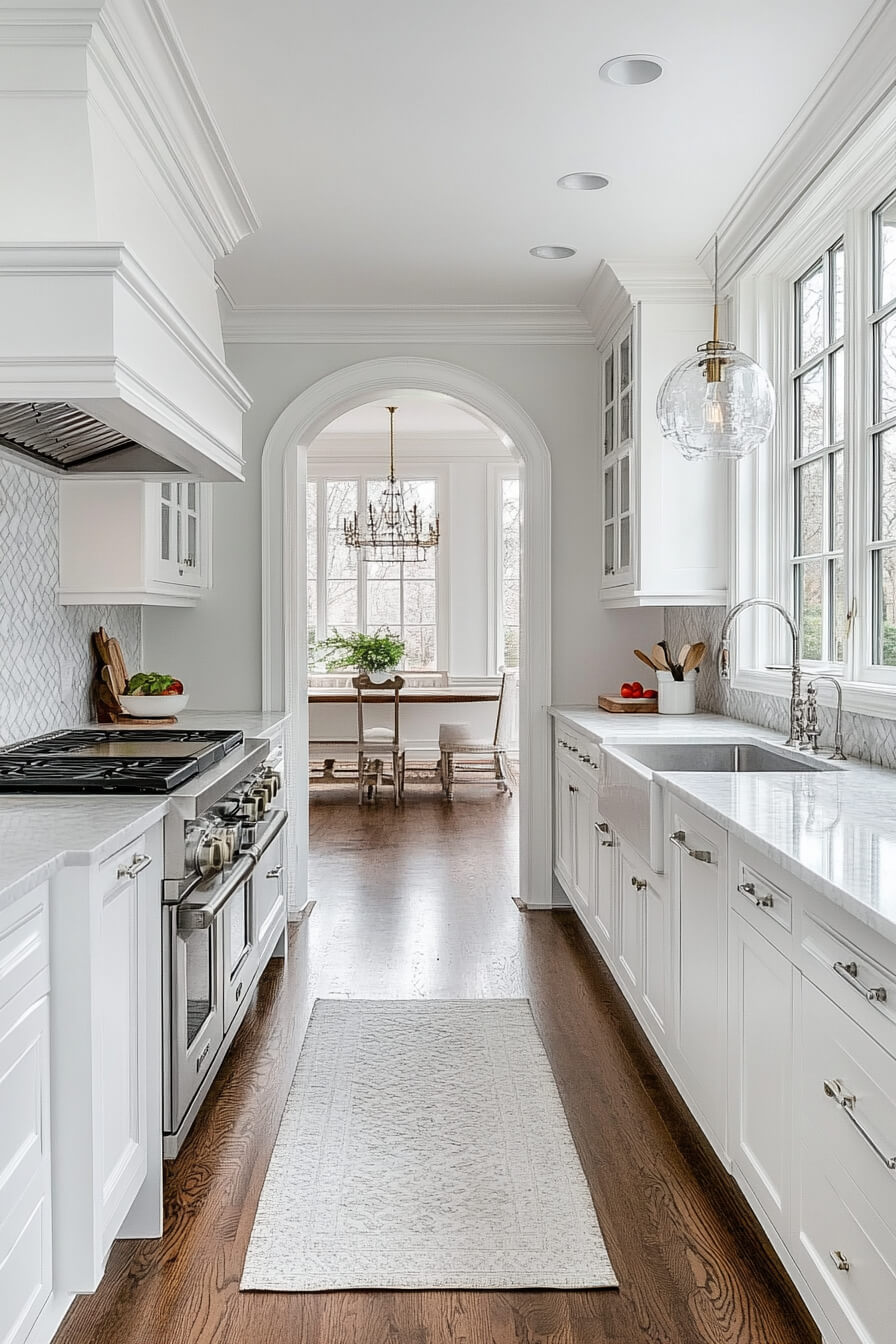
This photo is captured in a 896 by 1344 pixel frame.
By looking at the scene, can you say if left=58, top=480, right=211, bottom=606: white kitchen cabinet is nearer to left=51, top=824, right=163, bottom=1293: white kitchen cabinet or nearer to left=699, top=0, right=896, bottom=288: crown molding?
left=51, top=824, right=163, bottom=1293: white kitchen cabinet

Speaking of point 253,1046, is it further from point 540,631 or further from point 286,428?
point 286,428

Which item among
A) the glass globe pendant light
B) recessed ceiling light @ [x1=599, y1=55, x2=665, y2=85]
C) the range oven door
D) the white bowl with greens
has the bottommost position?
the range oven door

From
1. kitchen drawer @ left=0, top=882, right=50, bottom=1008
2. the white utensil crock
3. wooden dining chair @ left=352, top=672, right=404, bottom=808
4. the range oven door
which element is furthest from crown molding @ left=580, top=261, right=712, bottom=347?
wooden dining chair @ left=352, top=672, right=404, bottom=808

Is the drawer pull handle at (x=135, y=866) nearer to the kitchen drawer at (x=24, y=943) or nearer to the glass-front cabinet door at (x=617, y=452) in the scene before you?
the kitchen drawer at (x=24, y=943)

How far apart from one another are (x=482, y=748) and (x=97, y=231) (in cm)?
614

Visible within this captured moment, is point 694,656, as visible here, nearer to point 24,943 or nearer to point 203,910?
point 203,910

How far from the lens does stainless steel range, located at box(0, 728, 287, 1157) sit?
247 centimetres

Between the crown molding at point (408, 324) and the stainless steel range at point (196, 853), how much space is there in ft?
6.86

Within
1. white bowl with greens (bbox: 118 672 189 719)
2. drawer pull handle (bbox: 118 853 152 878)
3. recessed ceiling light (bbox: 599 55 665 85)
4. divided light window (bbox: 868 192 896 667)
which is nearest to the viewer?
drawer pull handle (bbox: 118 853 152 878)

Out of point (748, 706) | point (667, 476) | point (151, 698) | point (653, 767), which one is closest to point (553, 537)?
point (667, 476)

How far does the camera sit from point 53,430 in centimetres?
292

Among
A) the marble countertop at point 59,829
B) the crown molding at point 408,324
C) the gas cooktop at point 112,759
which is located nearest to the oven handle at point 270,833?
the gas cooktop at point 112,759

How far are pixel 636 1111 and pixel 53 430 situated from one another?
7.88 feet

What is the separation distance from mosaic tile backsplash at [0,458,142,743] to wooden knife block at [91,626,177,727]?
50 millimetres
